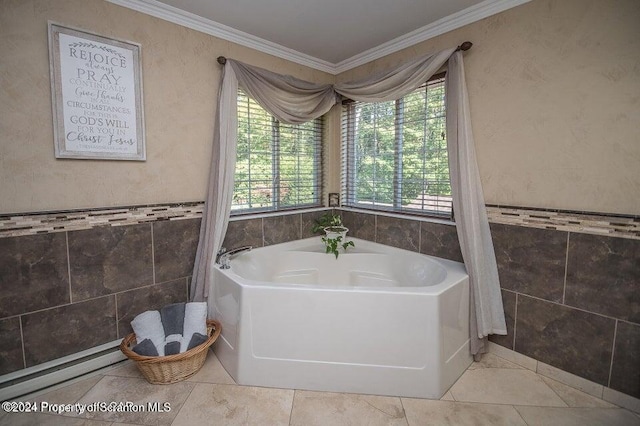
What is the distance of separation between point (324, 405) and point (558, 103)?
6.88 ft

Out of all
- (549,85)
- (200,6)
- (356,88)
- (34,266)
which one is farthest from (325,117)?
(34,266)

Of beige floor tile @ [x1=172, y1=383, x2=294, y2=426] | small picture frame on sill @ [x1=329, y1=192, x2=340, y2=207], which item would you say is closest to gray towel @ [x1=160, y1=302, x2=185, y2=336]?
beige floor tile @ [x1=172, y1=383, x2=294, y2=426]

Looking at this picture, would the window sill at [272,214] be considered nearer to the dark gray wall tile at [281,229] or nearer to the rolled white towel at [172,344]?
the dark gray wall tile at [281,229]

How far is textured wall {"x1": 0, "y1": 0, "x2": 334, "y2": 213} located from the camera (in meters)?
1.62

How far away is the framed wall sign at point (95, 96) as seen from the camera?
5.67 ft

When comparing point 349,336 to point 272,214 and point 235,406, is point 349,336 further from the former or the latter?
point 272,214

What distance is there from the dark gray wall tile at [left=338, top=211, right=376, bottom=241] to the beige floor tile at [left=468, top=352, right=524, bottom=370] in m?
1.20

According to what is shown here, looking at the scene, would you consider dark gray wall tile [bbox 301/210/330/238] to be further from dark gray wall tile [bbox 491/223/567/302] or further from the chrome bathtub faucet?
dark gray wall tile [bbox 491/223/567/302]

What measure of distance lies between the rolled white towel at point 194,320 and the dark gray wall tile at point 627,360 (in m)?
2.30

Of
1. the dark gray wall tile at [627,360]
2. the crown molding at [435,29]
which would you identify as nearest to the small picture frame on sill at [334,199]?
the crown molding at [435,29]

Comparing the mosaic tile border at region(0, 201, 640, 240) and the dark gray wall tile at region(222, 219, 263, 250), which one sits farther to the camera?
the dark gray wall tile at region(222, 219, 263, 250)

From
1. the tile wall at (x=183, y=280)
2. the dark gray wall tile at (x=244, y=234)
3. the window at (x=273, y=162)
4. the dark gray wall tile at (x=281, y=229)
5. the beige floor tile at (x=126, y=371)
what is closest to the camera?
the tile wall at (x=183, y=280)

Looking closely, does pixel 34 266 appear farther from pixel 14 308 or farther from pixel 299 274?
pixel 299 274

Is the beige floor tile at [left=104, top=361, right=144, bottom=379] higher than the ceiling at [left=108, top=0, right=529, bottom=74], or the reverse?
the ceiling at [left=108, top=0, right=529, bottom=74]
